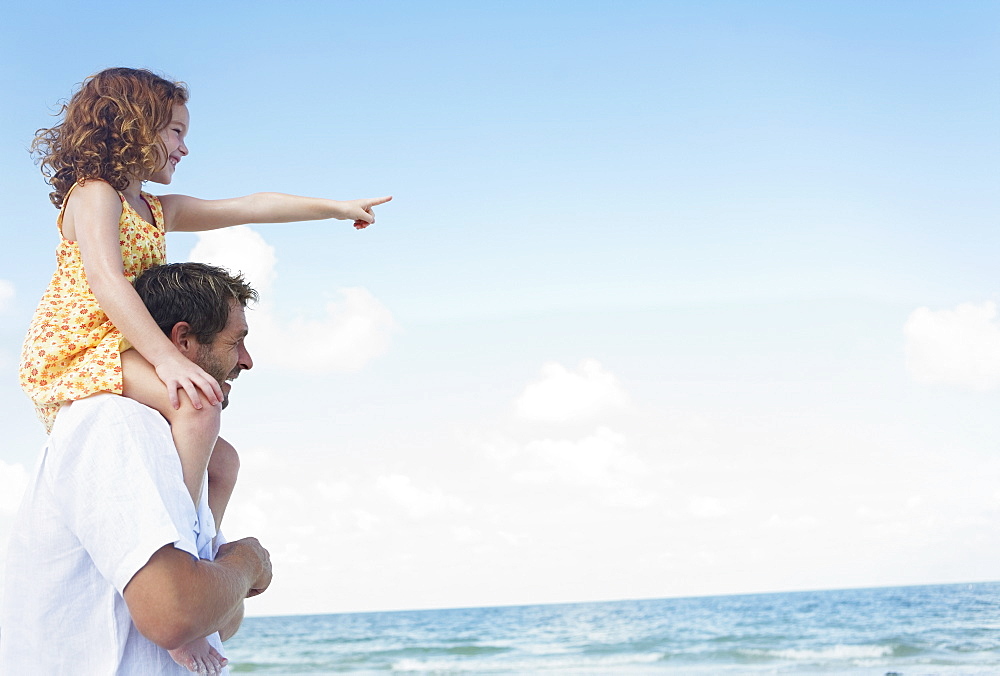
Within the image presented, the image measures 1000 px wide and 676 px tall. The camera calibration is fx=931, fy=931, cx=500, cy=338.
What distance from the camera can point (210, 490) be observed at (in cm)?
181

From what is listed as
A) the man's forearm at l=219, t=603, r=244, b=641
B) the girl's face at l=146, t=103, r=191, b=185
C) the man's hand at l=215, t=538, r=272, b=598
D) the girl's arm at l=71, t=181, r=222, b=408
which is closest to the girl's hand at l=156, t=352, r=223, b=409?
the girl's arm at l=71, t=181, r=222, b=408

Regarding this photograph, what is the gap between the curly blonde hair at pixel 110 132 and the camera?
1.84 meters

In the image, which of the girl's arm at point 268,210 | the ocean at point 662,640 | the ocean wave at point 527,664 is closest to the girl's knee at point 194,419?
the girl's arm at point 268,210

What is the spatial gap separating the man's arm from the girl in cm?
11

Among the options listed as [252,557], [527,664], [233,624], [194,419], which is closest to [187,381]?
[194,419]

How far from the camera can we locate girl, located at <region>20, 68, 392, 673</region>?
1514 millimetres

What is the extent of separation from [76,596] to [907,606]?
24617 millimetres

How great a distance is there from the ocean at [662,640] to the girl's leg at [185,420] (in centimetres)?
1419

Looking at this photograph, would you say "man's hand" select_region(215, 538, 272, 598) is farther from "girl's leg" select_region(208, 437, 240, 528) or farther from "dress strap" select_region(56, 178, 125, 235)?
"dress strap" select_region(56, 178, 125, 235)

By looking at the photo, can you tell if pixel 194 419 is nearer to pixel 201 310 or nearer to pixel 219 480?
pixel 201 310

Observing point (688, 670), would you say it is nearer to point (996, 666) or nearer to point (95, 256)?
point (996, 666)

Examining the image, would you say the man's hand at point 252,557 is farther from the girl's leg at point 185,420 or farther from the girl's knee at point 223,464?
the girl's knee at point 223,464

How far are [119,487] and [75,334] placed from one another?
1.68ft

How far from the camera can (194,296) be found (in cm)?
159
